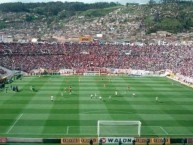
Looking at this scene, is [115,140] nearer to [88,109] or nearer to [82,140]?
[82,140]

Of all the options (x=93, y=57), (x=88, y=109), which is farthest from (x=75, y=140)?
(x=93, y=57)

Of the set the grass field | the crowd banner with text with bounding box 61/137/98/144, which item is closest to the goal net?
the grass field

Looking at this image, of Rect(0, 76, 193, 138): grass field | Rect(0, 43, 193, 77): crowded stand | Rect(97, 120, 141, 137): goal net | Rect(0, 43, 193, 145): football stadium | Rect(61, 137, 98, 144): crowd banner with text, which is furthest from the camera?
Rect(0, 43, 193, 77): crowded stand

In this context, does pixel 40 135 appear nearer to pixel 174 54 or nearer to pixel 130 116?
pixel 130 116

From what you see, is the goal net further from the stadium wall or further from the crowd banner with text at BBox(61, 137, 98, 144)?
the crowd banner with text at BBox(61, 137, 98, 144)

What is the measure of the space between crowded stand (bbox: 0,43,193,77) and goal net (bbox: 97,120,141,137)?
44639 millimetres

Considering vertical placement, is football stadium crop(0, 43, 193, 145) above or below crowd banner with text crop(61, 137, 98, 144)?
below

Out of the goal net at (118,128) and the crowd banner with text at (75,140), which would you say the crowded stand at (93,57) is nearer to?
the goal net at (118,128)

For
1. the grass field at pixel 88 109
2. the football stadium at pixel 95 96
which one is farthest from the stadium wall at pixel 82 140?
the grass field at pixel 88 109

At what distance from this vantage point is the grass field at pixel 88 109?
3384 centimetres

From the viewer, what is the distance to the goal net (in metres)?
32.0

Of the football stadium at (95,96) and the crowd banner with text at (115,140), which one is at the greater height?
the crowd banner with text at (115,140)

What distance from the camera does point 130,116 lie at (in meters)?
38.5

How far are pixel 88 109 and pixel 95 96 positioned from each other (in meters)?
7.92
